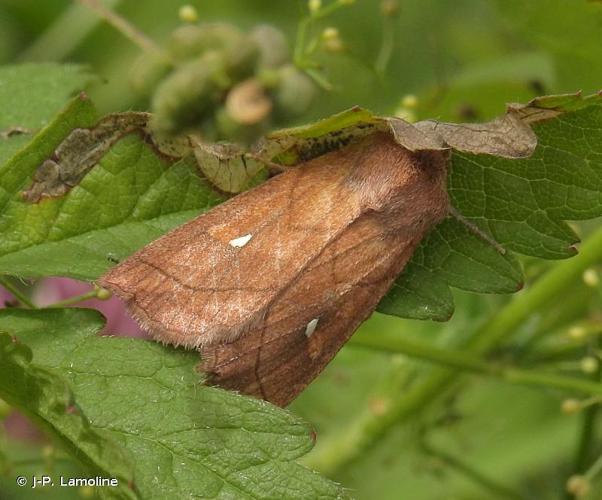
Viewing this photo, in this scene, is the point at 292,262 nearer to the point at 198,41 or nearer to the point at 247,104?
the point at 247,104

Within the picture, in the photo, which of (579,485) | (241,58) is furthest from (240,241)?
(579,485)

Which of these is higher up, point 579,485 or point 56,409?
point 56,409

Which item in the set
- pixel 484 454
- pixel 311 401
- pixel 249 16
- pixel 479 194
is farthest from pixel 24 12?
pixel 479 194

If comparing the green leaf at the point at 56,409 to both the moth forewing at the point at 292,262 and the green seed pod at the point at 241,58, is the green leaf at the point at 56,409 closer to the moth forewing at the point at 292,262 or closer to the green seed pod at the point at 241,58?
the moth forewing at the point at 292,262

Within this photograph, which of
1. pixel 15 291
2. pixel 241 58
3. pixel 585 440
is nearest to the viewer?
pixel 15 291

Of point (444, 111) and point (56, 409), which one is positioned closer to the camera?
point (56, 409)

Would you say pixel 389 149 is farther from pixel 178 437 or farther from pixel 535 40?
pixel 535 40

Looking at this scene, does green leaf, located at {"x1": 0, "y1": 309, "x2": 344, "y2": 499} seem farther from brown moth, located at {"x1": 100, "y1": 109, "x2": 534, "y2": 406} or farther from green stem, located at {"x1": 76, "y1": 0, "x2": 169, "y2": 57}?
green stem, located at {"x1": 76, "y1": 0, "x2": 169, "y2": 57}
